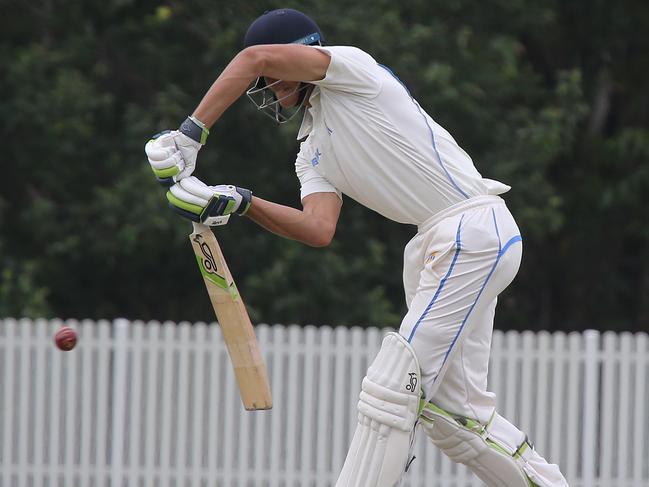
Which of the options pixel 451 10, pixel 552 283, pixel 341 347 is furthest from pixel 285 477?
pixel 552 283

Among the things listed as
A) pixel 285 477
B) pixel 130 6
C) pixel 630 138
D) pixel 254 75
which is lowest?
pixel 285 477

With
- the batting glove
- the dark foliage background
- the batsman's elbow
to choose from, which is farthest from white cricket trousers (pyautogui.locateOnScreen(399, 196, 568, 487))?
the dark foliage background

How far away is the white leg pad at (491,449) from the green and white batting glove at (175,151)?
39.1 inches

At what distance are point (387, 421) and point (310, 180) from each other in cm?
79

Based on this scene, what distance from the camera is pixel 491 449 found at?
3.61 m

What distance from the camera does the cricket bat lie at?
357cm

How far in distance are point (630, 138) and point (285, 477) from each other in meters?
4.94

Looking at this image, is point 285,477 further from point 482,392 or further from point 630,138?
point 630,138

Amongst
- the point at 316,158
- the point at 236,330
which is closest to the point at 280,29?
the point at 316,158

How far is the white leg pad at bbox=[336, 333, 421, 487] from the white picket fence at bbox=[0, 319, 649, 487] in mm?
2964

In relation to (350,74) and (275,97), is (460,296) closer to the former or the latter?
(350,74)

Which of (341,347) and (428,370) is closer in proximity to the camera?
(428,370)

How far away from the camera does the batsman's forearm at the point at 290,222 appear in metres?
3.52

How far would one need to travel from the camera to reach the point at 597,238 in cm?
1105
